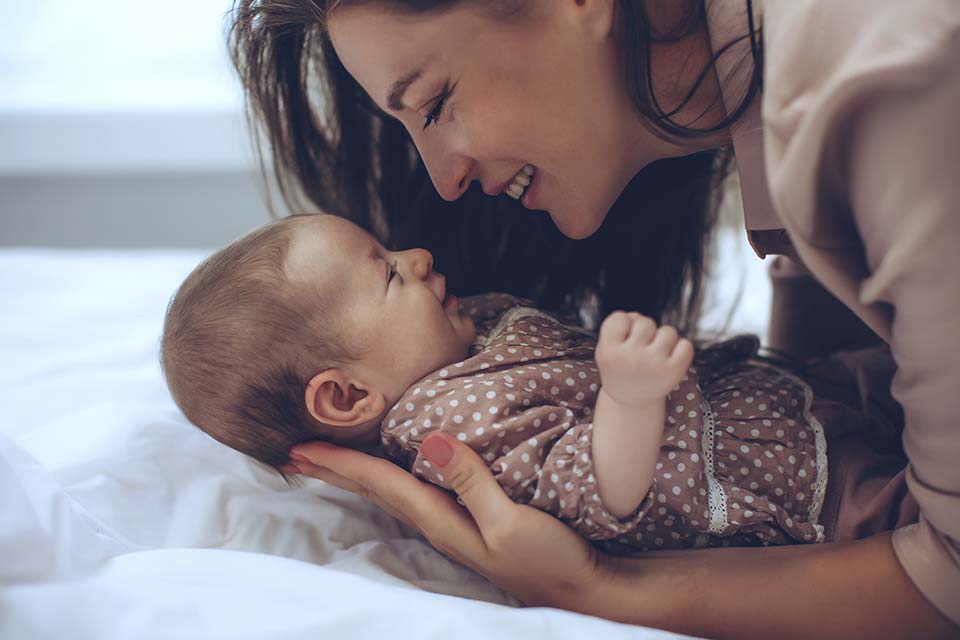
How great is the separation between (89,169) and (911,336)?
213cm

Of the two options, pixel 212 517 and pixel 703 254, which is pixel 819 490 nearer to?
pixel 703 254

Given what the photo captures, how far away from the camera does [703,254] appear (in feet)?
4.46

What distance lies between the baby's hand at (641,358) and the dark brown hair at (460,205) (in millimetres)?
557

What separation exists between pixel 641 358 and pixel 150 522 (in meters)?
0.58

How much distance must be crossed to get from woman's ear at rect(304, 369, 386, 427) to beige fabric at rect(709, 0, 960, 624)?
482 millimetres

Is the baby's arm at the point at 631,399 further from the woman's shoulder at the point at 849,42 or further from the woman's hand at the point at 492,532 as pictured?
the woman's shoulder at the point at 849,42

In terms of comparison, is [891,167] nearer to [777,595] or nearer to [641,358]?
[641,358]

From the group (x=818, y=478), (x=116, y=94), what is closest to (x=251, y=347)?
(x=818, y=478)

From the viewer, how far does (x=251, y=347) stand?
3.00ft

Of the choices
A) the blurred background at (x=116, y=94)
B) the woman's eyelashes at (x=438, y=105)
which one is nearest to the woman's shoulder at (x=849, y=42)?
the woman's eyelashes at (x=438, y=105)

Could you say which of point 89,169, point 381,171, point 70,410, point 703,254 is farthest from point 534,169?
point 89,169

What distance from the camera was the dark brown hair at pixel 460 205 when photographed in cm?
118

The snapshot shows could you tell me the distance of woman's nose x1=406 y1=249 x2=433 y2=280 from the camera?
1014 mm

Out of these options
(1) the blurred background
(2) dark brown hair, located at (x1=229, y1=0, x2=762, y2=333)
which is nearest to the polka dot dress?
(2) dark brown hair, located at (x1=229, y1=0, x2=762, y2=333)
